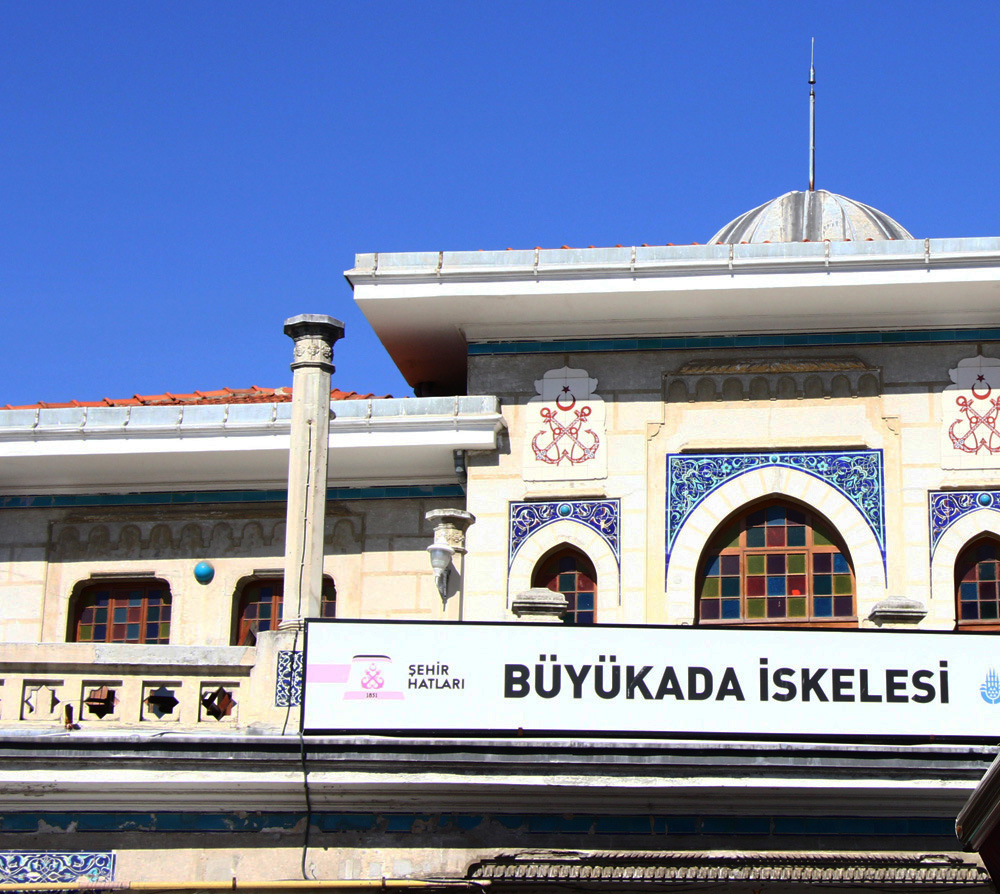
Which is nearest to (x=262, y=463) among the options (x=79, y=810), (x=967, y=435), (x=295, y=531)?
(x=295, y=531)

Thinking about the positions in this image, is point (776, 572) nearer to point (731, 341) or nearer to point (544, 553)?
point (544, 553)

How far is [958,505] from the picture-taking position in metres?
16.7

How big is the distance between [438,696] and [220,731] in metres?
1.77

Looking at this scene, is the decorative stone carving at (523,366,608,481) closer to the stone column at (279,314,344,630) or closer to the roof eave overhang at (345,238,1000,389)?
the roof eave overhang at (345,238,1000,389)

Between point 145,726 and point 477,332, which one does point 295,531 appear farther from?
point 477,332

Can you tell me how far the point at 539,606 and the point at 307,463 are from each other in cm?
233

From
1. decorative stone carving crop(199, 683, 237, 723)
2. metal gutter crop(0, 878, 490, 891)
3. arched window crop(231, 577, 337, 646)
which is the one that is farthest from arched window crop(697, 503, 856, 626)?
decorative stone carving crop(199, 683, 237, 723)

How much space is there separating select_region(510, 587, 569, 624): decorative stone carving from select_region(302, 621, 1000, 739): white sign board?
0.83 m

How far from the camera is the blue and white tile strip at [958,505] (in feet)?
54.7

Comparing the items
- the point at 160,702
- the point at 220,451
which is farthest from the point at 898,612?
the point at 220,451

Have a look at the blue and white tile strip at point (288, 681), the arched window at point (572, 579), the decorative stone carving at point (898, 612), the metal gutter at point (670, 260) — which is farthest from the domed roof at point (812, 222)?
the blue and white tile strip at point (288, 681)

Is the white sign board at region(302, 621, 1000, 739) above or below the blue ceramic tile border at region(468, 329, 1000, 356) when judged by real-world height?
below

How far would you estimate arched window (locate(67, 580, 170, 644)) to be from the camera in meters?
18.8

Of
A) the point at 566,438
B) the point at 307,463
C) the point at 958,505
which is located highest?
the point at 566,438
